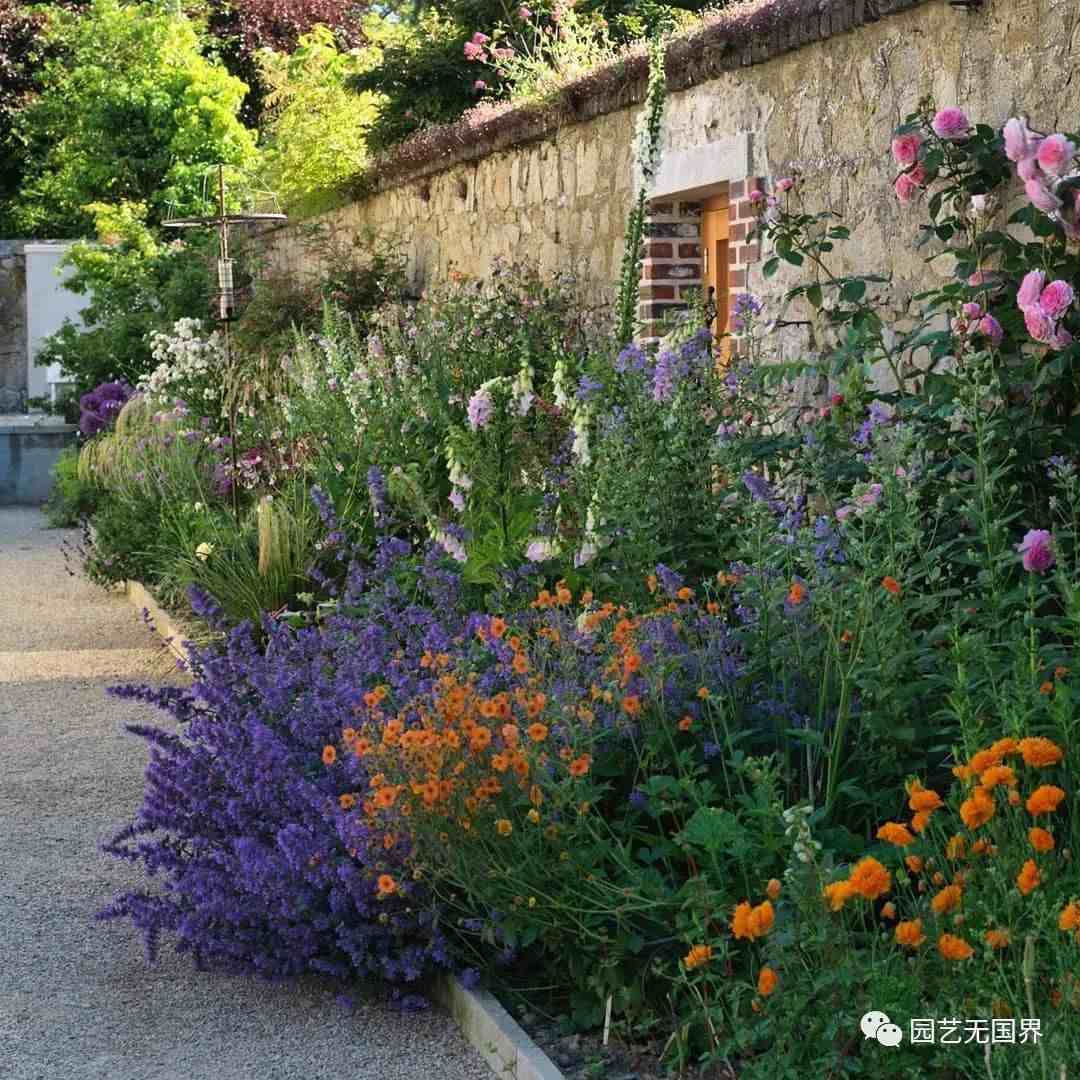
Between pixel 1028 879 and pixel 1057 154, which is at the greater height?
pixel 1057 154

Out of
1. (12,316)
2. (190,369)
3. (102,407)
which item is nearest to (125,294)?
(102,407)

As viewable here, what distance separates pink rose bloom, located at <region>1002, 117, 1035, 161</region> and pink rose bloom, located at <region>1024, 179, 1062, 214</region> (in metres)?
0.11

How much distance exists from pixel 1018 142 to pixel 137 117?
1829 cm

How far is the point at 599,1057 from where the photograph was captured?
10.9 feet

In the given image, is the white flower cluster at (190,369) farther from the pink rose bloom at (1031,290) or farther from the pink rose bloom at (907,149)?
the pink rose bloom at (1031,290)

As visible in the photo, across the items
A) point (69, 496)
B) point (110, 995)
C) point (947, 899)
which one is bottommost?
point (110, 995)

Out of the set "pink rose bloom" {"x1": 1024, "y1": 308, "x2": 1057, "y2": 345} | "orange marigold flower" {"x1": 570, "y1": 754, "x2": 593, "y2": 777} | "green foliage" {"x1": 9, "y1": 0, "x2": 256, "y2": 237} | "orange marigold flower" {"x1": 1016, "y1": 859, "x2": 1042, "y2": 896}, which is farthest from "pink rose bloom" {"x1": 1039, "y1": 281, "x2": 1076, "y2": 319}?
"green foliage" {"x1": 9, "y1": 0, "x2": 256, "y2": 237}

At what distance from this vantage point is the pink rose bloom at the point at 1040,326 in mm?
4598

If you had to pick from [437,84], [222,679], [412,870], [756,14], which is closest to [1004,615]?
[412,870]

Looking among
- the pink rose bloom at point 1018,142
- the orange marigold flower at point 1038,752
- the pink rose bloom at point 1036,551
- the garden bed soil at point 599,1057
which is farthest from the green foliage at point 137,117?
the orange marigold flower at point 1038,752

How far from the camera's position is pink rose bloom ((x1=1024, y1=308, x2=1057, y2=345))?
181 inches

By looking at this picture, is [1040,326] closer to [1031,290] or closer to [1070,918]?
[1031,290]

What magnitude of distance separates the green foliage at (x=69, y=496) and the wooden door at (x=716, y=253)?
5.51 meters

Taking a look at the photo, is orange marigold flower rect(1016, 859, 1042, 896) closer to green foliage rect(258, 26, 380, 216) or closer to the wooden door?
the wooden door
